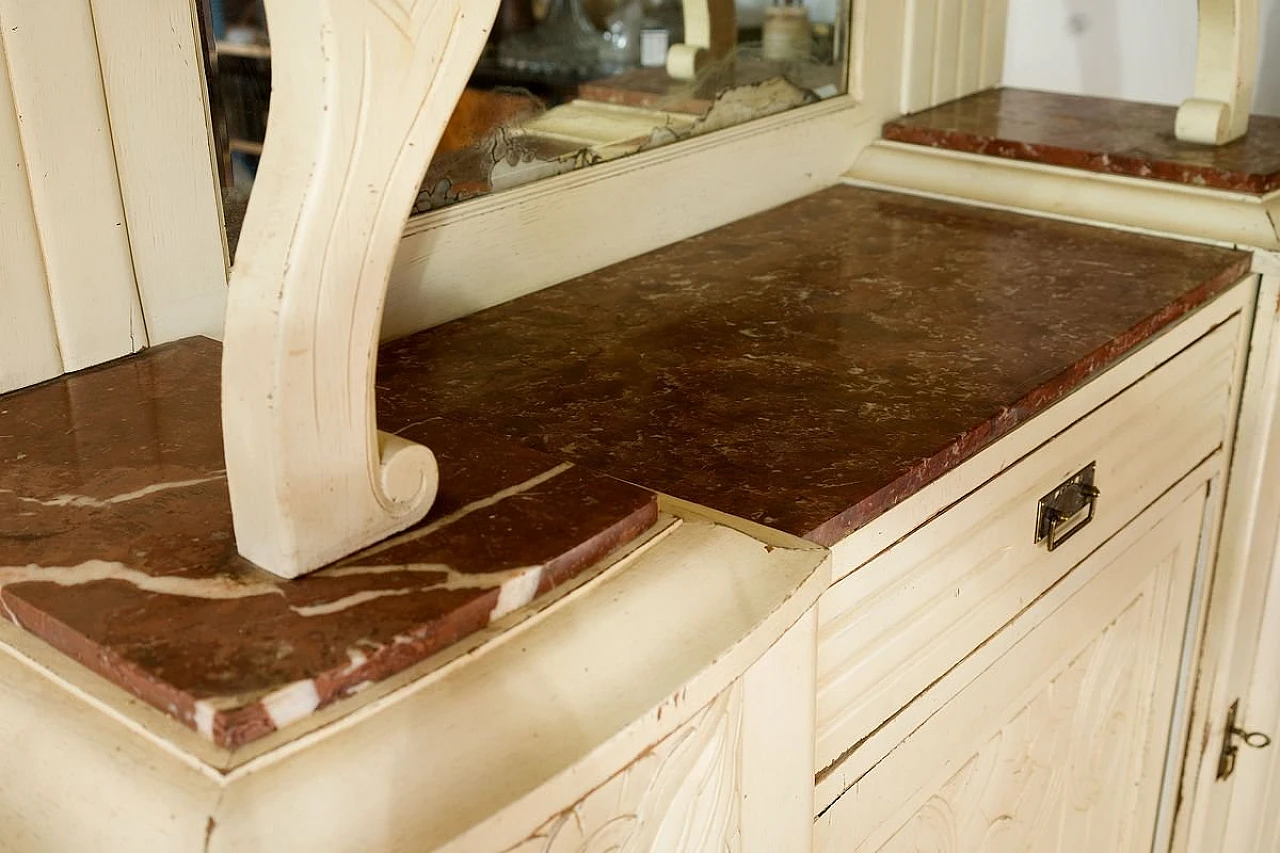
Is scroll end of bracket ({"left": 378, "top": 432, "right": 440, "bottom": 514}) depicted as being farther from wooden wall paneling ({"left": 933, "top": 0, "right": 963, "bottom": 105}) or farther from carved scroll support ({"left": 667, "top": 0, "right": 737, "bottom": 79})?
wooden wall paneling ({"left": 933, "top": 0, "right": 963, "bottom": 105})

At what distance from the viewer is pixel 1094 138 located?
1.44 m

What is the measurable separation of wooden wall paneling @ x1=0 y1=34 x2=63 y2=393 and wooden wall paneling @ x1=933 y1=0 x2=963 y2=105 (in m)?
1.11

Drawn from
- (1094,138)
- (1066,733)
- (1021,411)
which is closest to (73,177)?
(1021,411)

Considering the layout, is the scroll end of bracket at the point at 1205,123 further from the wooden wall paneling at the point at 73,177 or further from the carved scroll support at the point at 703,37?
the wooden wall paneling at the point at 73,177

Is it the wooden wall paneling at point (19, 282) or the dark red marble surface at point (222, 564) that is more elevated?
the wooden wall paneling at point (19, 282)

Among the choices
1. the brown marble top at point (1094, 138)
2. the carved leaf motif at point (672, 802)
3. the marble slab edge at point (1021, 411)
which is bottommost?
the carved leaf motif at point (672, 802)

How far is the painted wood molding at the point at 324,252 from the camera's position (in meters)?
0.54

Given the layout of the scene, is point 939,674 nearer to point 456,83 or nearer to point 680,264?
point 680,264

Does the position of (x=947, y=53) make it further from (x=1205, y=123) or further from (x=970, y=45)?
(x=1205, y=123)

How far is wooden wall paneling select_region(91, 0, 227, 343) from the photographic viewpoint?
0.83m

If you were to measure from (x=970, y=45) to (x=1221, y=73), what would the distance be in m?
0.33

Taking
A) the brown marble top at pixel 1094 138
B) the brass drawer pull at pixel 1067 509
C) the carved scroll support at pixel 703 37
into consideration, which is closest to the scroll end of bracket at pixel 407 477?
the brass drawer pull at pixel 1067 509

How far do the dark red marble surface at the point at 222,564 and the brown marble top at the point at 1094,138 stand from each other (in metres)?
0.87

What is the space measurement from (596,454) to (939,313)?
1.30 ft
